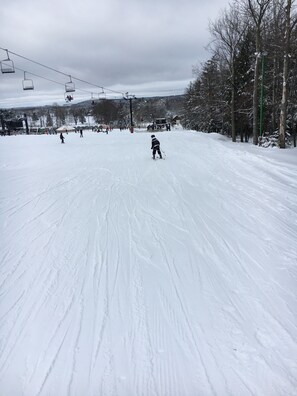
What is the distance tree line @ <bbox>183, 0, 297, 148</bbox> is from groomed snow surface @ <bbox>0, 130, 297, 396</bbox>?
1637cm

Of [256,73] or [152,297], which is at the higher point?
[256,73]

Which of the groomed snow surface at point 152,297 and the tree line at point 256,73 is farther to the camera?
the tree line at point 256,73

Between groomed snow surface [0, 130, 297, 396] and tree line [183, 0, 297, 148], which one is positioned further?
tree line [183, 0, 297, 148]

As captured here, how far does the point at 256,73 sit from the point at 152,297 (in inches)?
1014

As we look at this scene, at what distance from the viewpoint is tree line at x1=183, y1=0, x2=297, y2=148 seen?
22.3 meters

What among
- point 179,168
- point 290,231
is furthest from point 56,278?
point 179,168

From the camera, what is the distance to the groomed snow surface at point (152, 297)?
337 cm

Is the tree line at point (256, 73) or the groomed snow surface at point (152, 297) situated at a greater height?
the tree line at point (256, 73)

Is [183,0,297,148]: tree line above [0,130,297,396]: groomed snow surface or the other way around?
above

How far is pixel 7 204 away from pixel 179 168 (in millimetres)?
8484

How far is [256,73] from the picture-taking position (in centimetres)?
2550

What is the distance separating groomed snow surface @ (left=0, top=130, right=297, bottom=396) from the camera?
337 centimetres

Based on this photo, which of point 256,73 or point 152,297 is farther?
→ point 256,73

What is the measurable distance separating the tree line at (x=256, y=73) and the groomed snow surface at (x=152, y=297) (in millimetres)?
16373
